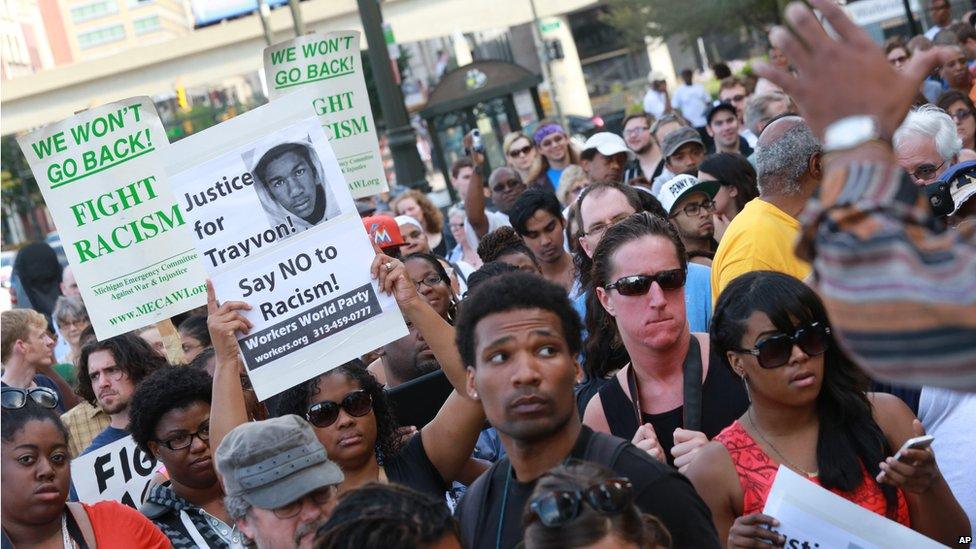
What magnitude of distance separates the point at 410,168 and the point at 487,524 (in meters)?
11.7

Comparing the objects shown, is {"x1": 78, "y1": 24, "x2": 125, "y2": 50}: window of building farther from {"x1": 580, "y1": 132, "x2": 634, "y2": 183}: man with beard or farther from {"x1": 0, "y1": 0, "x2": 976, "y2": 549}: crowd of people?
{"x1": 0, "y1": 0, "x2": 976, "y2": 549}: crowd of people

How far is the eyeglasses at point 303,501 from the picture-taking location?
12.0ft

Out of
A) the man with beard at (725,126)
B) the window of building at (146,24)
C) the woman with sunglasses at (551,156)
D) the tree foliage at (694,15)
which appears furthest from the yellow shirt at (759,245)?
the window of building at (146,24)

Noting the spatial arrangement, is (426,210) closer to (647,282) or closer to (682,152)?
(682,152)

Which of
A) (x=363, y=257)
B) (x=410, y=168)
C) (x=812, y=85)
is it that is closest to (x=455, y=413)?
(x=363, y=257)

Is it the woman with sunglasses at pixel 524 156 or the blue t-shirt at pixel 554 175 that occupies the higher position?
the woman with sunglasses at pixel 524 156

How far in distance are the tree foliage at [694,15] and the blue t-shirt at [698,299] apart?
18165 millimetres

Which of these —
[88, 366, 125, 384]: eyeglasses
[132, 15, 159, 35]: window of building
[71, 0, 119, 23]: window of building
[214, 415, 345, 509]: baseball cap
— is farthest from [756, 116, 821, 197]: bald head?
[132, 15, 159, 35]: window of building

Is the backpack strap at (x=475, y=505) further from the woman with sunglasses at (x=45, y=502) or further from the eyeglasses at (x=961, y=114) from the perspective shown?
the eyeglasses at (x=961, y=114)

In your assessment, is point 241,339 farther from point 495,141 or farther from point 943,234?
point 495,141

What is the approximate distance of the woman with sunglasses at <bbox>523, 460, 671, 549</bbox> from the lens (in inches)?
115

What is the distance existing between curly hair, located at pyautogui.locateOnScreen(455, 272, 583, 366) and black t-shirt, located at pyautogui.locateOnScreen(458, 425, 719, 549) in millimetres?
297

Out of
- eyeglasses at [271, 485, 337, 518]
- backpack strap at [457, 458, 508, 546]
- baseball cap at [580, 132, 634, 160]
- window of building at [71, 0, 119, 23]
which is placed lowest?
backpack strap at [457, 458, 508, 546]

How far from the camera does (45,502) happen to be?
169 inches
